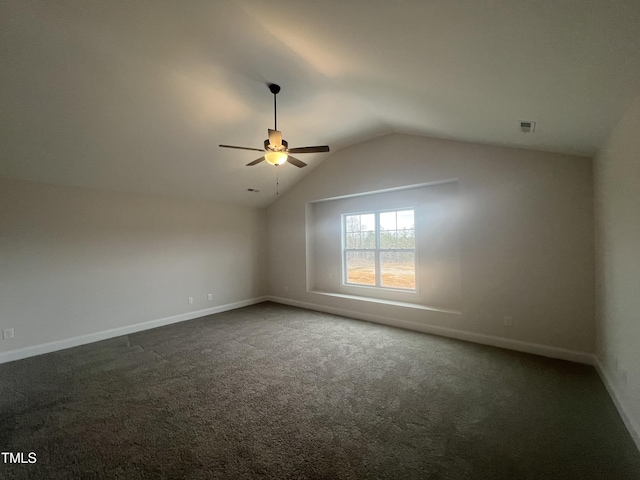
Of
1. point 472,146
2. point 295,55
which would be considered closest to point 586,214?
point 472,146

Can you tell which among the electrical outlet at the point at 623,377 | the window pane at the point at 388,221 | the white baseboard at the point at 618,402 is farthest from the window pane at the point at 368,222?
the electrical outlet at the point at 623,377

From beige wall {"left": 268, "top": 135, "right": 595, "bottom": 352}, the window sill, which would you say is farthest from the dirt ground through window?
beige wall {"left": 268, "top": 135, "right": 595, "bottom": 352}

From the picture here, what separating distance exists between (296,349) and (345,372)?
884 mm

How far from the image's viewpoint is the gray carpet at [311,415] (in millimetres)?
1647

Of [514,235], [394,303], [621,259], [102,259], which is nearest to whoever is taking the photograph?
[621,259]

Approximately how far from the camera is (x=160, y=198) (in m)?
4.75

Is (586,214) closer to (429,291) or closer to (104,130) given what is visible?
(429,291)

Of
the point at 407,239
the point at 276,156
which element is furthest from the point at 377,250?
the point at 276,156

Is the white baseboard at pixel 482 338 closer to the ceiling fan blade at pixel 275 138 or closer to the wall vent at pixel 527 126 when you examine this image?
the wall vent at pixel 527 126

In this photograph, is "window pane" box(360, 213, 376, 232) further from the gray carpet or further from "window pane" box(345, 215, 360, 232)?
the gray carpet

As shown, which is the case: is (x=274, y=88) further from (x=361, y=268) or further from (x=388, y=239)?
(x=361, y=268)

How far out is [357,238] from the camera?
5.50 metres

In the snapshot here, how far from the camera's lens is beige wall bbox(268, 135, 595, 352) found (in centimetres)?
299

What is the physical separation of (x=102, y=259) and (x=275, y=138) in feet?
11.7
